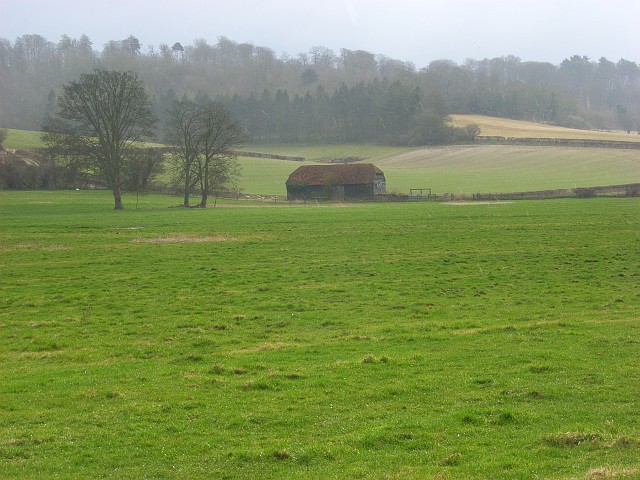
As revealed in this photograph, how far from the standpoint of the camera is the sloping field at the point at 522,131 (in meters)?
133

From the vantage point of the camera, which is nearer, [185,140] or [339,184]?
[185,140]

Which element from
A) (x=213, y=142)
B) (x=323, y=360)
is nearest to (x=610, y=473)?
(x=323, y=360)

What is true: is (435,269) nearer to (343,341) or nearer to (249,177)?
(343,341)

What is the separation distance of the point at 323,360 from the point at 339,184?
69.7 meters

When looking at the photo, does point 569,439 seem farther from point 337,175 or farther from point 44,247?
point 337,175

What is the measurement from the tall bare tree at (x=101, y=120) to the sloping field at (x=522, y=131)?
88.4 meters

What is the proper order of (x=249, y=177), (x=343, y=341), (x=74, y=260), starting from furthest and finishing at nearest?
(x=249, y=177) < (x=74, y=260) < (x=343, y=341)

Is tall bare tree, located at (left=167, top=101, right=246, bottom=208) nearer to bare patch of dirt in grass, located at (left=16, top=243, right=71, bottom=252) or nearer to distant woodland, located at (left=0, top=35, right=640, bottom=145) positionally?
bare patch of dirt in grass, located at (left=16, top=243, right=71, bottom=252)

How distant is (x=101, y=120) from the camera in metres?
61.2

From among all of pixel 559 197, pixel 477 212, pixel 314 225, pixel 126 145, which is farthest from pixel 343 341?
pixel 559 197

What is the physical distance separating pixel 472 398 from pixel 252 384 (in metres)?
3.69

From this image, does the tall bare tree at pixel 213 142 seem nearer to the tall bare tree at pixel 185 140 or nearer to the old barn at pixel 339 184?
the tall bare tree at pixel 185 140

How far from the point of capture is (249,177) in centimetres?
10750

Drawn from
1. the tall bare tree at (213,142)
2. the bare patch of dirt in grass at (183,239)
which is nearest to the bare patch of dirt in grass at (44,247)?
the bare patch of dirt in grass at (183,239)
